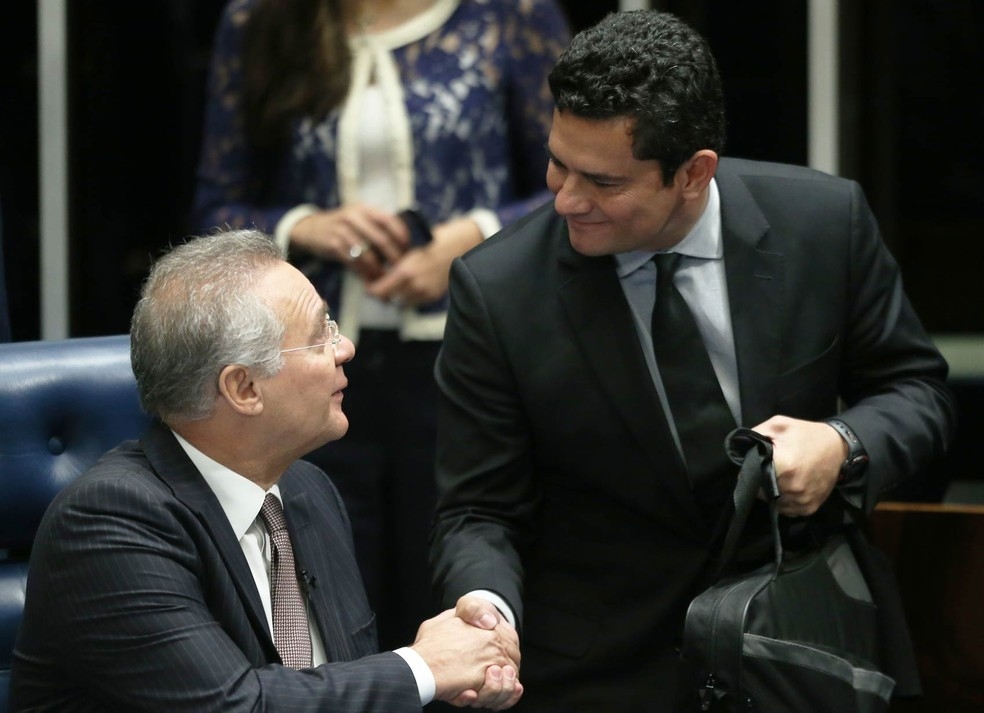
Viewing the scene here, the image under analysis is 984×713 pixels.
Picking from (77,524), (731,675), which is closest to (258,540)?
(77,524)

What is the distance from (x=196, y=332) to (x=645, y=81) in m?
0.70

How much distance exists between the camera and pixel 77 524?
1.91 meters

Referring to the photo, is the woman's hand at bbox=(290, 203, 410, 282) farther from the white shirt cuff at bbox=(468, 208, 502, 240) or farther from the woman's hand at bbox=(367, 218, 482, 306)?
the white shirt cuff at bbox=(468, 208, 502, 240)

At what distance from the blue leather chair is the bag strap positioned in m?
0.89

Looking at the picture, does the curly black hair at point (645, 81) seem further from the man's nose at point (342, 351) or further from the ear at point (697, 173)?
the man's nose at point (342, 351)

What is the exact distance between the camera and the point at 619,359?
236 cm

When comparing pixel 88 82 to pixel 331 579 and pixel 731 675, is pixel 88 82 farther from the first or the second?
pixel 731 675

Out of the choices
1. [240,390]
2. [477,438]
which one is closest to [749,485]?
[477,438]

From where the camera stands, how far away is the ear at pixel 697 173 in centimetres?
227

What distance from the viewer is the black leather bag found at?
208cm

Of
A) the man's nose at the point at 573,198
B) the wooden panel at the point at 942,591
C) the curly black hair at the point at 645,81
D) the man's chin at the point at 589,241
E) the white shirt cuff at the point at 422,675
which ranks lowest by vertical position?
the wooden panel at the point at 942,591

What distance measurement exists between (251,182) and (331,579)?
105cm

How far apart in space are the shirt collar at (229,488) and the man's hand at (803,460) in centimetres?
70

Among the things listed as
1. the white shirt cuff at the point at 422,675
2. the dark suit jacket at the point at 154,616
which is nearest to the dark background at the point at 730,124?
the dark suit jacket at the point at 154,616
